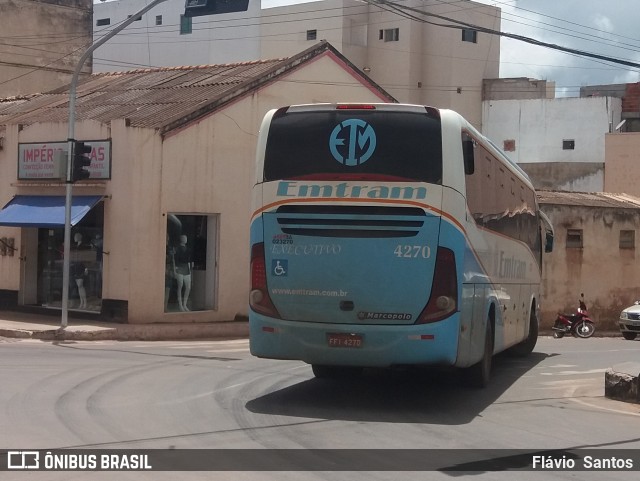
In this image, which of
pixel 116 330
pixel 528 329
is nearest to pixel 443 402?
pixel 528 329

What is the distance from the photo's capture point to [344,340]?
36.0ft

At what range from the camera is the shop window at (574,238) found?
32.2m

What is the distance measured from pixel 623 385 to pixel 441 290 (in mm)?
3704

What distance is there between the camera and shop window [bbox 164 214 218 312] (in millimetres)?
22594

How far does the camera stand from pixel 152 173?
71.5 feet

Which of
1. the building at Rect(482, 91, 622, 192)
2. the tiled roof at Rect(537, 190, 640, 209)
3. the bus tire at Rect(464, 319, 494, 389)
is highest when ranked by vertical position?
the building at Rect(482, 91, 622, 192)

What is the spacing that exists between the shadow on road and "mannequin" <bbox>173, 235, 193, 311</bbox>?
29.8ft

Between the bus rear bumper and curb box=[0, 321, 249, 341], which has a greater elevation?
the bus rear bumper

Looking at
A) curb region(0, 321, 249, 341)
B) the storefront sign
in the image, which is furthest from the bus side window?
the storefront sign

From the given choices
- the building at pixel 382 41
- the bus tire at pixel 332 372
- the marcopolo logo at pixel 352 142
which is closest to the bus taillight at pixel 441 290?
the marcopolo logo at pixel 352 142

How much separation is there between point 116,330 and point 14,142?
678 cm

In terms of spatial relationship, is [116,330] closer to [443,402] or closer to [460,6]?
[443,402]

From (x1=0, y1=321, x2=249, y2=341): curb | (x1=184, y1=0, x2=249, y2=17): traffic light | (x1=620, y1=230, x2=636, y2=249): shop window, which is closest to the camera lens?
(x1=0, y1=321, x2=249, y2=341): curb

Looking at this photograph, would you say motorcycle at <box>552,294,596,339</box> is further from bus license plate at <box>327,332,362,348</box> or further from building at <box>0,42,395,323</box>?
bus license plate at <box>327,332,362,348</box>
